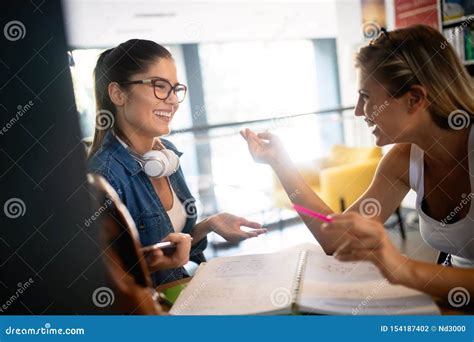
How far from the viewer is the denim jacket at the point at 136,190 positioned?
1129 millimetres

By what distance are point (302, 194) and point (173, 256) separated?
40cm

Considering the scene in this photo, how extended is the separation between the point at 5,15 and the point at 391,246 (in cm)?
113

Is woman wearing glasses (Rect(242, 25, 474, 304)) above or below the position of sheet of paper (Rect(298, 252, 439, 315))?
above

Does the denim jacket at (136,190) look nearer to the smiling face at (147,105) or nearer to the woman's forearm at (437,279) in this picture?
the smiling face at (147,105)

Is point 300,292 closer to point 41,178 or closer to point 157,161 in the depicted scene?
point 157,161

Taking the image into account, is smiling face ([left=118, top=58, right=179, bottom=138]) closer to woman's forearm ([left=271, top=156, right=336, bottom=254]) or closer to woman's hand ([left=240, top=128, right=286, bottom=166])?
woman's hand ([left=240, top=128, right=286, bottom=166])

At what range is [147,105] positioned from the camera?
1.15m

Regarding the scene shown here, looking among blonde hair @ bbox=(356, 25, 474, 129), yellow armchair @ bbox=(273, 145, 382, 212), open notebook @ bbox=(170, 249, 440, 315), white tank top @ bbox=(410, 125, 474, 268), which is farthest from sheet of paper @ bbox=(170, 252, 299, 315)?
blonde hair @ bbox=(356, 25, 474, 129)

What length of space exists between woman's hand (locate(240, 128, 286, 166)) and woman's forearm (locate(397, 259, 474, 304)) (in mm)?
462

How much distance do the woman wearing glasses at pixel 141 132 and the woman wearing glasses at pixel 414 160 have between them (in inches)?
10.2

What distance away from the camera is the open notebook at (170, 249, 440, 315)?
1000mm

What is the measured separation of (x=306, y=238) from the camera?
1246 millimetres

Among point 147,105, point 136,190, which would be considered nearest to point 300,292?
point 136,190

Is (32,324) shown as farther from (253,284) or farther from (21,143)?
(253,284)
